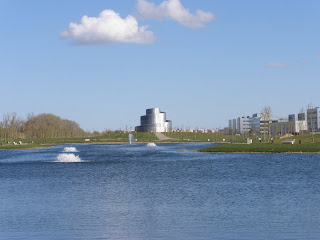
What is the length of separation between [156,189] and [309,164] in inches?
1436

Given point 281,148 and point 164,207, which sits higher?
point 281,148

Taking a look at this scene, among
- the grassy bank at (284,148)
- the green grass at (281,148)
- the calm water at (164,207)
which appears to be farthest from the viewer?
the grassy bank at (284,148)

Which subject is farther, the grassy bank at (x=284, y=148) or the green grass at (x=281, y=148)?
the grassy bank at (x=284, y=148)

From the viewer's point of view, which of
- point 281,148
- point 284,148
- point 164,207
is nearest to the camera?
point 164,207

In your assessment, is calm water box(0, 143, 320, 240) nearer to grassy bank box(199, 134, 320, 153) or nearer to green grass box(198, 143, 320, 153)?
green grass box(198, 143, 320, 153)

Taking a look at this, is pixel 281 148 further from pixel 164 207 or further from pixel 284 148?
pixel 164 207

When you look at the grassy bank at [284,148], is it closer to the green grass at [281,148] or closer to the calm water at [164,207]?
the green grass at [281,148]

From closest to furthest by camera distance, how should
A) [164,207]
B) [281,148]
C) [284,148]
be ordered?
[164,207] < [284,148] < [281,148]

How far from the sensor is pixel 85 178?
6250 cm

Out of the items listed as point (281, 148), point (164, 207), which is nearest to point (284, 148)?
point (281, 148)

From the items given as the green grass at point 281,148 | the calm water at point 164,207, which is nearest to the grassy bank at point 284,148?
the green grass at point 281,148

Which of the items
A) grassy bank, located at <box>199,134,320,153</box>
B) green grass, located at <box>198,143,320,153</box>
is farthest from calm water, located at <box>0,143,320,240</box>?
grassy bank, located at <box>199,134,320,153</box>

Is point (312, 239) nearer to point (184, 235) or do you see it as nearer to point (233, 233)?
point (233, 233)

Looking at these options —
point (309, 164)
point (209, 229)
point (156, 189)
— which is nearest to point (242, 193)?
point (156, 189)
